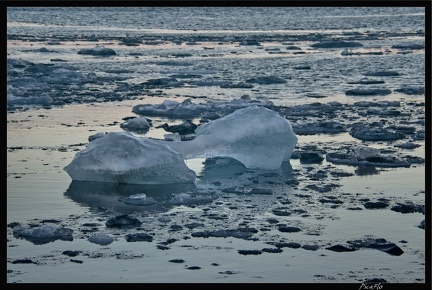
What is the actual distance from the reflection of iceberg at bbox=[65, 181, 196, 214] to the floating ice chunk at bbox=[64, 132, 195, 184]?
0.07m

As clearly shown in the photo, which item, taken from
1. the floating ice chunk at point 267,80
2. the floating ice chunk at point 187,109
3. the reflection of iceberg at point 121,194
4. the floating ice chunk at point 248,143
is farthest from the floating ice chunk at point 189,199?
the floating ice chunk at point 267,80

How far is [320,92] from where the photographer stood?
1828cm

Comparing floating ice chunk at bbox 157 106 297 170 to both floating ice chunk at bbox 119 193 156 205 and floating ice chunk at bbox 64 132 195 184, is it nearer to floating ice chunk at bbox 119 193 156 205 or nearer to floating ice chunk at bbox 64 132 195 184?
floating ice chunk at bbox 64 132 195 184

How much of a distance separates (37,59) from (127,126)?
11355mm

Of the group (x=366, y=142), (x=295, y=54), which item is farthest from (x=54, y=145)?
(x=295, y=54)

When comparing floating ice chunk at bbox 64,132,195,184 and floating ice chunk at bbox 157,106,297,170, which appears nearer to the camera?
floating ice chunk at bbox 64,132,195,184

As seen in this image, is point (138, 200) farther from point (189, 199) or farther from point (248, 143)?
point (248, 143)

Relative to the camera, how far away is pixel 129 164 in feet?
33.4

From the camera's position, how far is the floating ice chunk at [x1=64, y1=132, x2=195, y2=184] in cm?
1020

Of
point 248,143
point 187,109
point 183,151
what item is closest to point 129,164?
point 183,151

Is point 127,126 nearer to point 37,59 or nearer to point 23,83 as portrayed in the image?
point 23,83

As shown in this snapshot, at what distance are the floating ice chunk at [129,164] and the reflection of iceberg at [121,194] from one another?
0.07 meters

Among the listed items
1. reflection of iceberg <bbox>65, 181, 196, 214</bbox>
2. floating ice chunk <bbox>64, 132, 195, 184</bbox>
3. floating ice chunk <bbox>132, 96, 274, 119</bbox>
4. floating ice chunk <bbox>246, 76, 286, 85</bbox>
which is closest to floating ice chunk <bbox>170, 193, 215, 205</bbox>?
reflection of iceberg <bbox>65, 181, 196, 214</bbox>

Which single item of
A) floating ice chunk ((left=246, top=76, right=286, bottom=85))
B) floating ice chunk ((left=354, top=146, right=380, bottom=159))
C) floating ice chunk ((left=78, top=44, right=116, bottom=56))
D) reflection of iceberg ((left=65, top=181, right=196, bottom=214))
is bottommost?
reflection of iceberg ((left=65, top=181, right=196, bottom=214))
